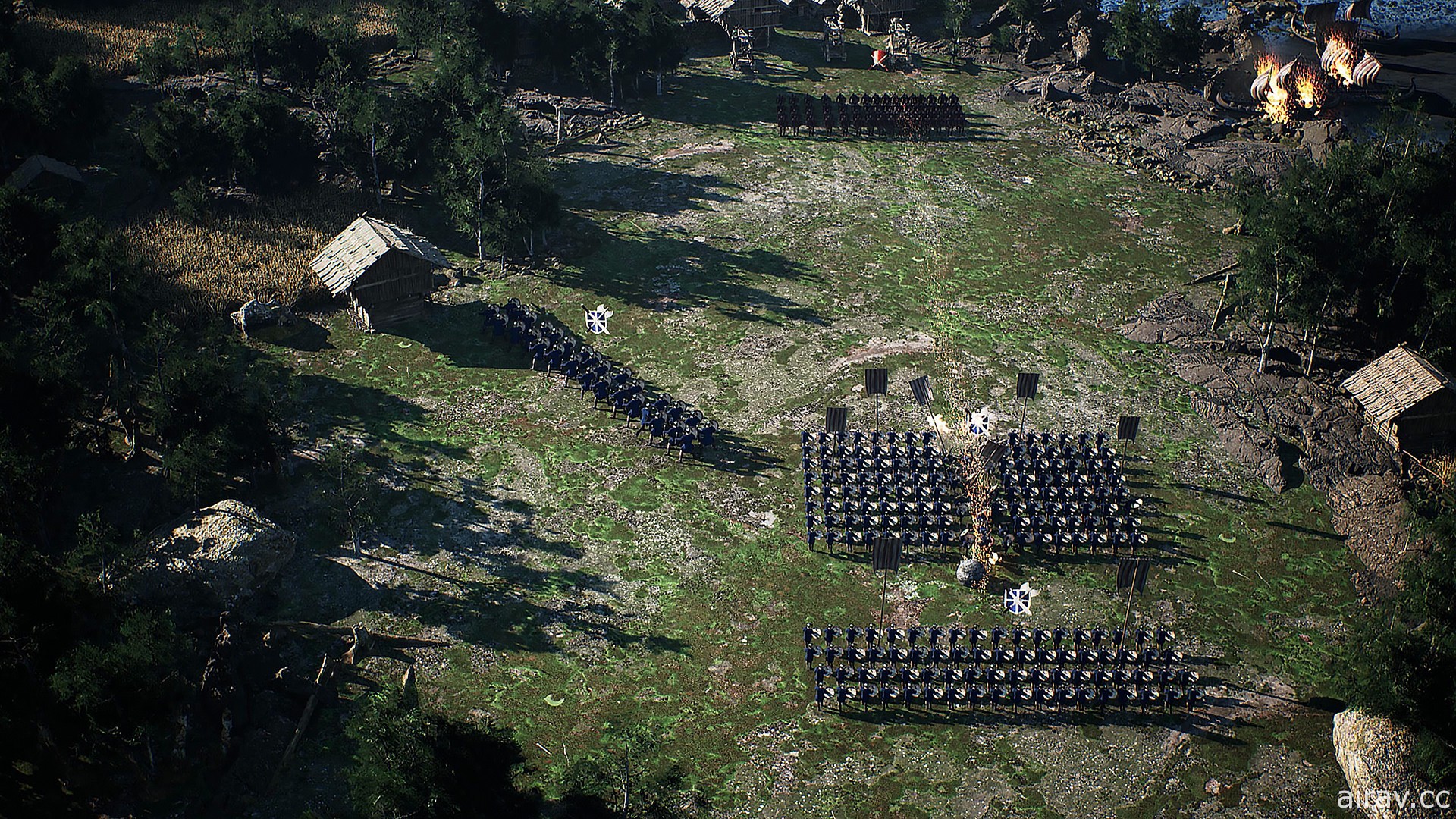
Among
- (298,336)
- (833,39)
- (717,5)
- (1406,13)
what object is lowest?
(298,336)

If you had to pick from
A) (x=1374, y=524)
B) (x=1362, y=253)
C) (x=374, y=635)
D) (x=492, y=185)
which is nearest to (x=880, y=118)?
(x=492, y=185)

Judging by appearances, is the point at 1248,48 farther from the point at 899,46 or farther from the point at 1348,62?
the point at 899,46

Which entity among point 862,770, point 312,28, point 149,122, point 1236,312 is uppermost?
point 312,28

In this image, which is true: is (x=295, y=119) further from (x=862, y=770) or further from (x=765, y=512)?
(x=862, y=770)

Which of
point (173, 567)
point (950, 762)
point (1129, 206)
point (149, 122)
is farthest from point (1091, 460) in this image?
point (149, 122)

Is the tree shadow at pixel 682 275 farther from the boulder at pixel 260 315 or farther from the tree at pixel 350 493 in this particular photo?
the tree at pixel 350 493

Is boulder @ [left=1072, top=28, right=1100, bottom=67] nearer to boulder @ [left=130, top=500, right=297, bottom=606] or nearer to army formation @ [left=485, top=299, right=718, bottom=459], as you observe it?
army formation @ [left=485, top=299, right=718, bottom=459]
